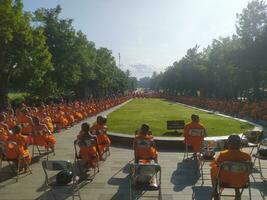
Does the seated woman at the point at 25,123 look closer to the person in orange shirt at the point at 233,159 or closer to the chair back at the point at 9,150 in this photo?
the chair back at the point at 9,150

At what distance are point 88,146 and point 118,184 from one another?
4.42ft

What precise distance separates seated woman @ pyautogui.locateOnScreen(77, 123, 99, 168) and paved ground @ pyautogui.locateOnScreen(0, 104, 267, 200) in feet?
1.59

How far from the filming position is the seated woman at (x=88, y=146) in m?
13.0

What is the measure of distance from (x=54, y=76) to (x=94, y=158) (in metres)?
36.6

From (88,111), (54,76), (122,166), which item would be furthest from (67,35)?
(122,166)

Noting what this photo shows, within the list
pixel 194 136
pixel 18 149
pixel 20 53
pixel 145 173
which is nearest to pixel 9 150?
pixel 18 149

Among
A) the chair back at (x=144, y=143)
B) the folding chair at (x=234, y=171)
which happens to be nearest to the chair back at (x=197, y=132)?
the chair back at (x=144, y=143)

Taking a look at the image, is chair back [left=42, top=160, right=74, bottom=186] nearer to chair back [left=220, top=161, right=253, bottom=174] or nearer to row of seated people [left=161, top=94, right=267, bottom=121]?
chair back [left=220, top=161, right=253, bottom=174]

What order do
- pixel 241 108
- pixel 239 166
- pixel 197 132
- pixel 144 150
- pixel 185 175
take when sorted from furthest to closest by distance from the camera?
pixel 241 108
pixel 197 132
pixel 185 175
pixel 144 150
pixel 239 166

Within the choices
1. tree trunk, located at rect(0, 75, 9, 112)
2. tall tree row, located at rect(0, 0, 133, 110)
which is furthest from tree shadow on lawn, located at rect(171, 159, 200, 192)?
tree trunk, located at rect(0, 75, 9, 112)

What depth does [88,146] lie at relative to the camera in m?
13.1

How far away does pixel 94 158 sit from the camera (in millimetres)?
13336

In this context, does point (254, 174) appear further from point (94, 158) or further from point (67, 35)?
point (67, 35)

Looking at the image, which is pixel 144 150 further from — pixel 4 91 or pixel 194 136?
pixel 4 91
